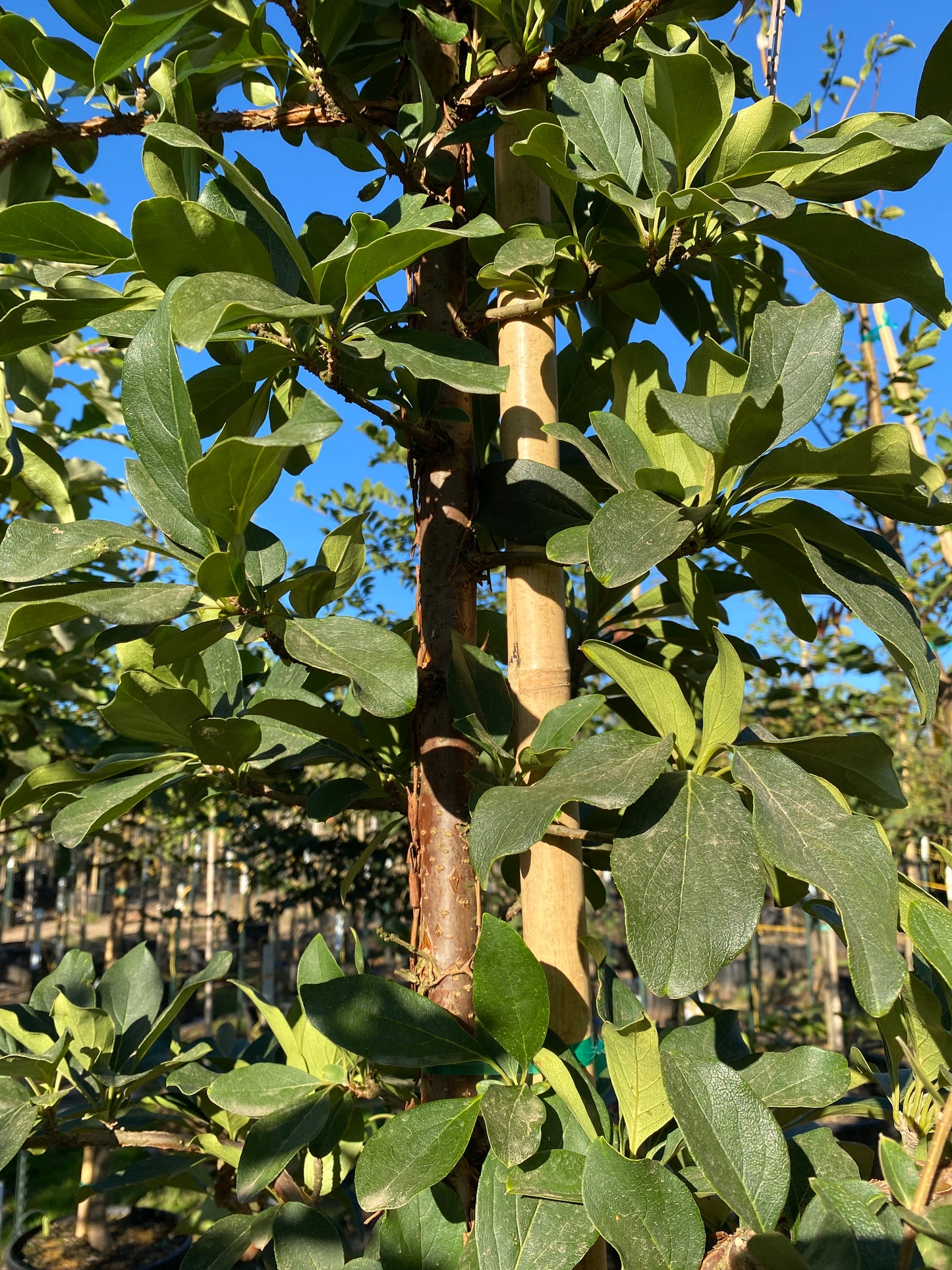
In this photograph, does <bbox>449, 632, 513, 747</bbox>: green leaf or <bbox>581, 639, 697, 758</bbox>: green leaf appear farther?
<bbox>449, 632, 513, 747</bbox>: green leaf

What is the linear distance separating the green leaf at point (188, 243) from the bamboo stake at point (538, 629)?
27 centimetres

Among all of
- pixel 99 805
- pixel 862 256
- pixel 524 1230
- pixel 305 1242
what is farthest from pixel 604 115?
pixel 305 1242

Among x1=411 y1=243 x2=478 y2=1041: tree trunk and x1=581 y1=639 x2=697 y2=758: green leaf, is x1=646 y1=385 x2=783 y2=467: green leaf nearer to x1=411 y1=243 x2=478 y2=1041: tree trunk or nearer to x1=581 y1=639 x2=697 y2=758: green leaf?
x1=581 y1=639 x2=697 y2=758: green leaf

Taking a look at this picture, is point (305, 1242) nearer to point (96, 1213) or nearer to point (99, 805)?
point (99, 805)

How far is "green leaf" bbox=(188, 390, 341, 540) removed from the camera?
0.51 metres

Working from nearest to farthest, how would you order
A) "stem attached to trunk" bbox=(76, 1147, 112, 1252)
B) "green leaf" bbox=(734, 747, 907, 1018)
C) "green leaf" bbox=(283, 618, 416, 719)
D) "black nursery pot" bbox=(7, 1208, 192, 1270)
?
"green leaf" bbox=(734, 747, 907, 1018), "green leaf" bbox=(283, 618, 416, 719), "black nursery pot" bbox=(7, 1208, 192, 1270), "stem attached to trunk" bbox=(76, 1147, 112, 1252)

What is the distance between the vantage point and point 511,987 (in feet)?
2.07

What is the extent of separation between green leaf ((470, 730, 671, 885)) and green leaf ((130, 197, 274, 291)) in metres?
0.40

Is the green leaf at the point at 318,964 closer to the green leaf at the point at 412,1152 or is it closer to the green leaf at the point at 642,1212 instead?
the green leaf at the point at 412,1152

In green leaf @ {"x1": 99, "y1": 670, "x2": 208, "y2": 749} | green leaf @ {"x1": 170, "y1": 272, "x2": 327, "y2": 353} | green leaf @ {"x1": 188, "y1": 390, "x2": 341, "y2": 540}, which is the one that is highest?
green leaf @ {"x1": 170, "y1": 272, "x2": 327, "y2": 353}

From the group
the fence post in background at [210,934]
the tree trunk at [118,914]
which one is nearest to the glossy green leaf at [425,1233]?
the fence post in background at [210,934]

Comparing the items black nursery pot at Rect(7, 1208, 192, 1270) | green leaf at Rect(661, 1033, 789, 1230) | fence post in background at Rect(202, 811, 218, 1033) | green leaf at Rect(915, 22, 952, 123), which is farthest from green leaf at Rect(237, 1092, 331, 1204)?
fence post in background at Rect(202, 811, 218, 1033)

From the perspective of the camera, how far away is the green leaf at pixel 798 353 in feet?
2.02

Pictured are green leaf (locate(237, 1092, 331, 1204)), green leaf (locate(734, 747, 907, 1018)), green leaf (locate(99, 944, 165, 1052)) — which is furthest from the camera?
green leaf (locate(99, 944, 165, 1052))
